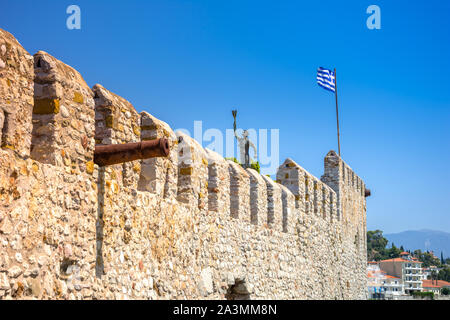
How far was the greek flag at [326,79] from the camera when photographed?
20766 millimetres

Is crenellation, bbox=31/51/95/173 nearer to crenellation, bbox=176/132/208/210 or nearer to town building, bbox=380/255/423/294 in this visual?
crenellation, bbox=176/132/208/210

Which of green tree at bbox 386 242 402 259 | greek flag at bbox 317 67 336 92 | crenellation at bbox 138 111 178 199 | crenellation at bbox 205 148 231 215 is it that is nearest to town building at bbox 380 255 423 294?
green tree at bbox 386 242 402 259

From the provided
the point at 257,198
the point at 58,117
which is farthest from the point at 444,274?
the point at 58,117

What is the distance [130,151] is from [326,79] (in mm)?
16573

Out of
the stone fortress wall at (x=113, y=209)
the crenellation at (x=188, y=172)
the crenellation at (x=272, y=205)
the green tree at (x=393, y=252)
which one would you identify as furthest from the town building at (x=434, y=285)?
the crenellation at (x=188, y=172)

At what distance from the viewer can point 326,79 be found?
68.8 ft

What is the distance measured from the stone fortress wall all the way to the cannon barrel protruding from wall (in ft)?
0.34

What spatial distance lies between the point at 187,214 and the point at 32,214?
3228 mm

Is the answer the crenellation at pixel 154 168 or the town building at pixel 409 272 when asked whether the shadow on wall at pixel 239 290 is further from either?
the town building at pixel 409 272

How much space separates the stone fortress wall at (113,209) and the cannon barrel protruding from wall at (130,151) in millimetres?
103

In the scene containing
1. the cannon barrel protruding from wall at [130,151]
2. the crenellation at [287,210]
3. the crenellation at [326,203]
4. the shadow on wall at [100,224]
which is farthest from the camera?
the crenellation at [326,203]

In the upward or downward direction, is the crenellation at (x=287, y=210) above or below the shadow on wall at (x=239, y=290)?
above

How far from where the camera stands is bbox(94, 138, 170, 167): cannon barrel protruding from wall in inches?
208

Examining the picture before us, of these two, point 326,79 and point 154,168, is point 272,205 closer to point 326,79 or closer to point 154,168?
point 154,168
